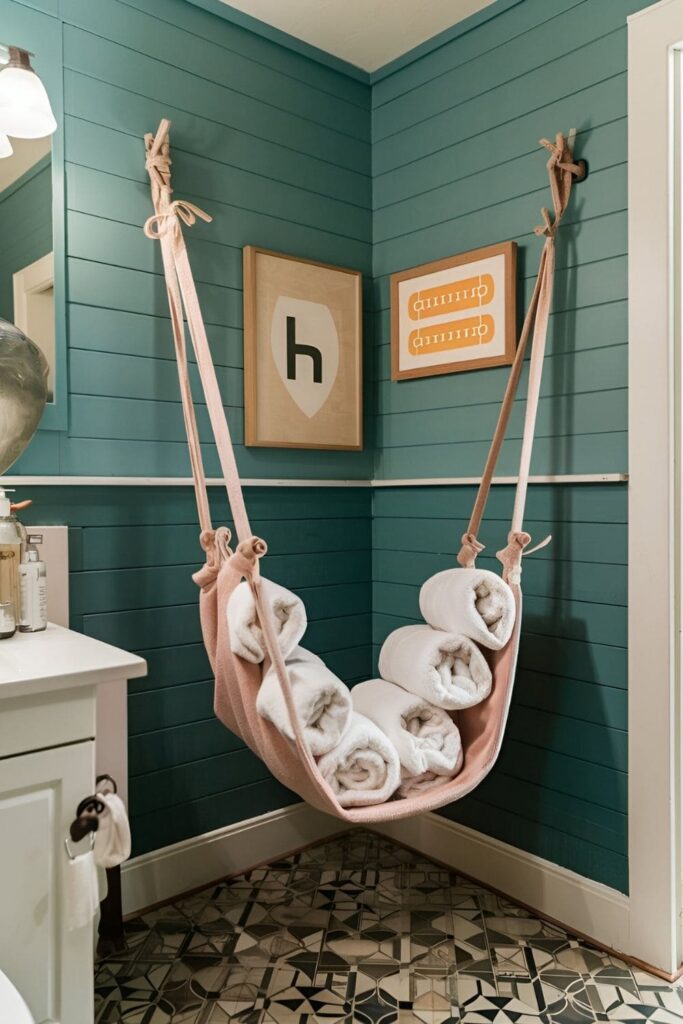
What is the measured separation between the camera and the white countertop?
45.1 inches

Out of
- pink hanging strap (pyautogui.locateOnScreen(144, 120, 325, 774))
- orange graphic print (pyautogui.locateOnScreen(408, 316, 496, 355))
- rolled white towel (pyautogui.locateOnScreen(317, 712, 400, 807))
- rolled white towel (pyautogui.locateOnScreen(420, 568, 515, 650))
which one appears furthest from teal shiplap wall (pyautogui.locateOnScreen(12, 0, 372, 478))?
rolled white towel (pyautogui.locateOnScreen(317, 712, 400, 807))

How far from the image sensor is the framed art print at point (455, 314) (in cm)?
209

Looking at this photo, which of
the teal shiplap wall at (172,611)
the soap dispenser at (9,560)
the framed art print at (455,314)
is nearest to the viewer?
the soap dispenser at (9,560)

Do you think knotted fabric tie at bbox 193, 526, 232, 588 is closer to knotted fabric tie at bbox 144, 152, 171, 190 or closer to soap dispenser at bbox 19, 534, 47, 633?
soap dispenser at bbox 19, 534, 47, 633

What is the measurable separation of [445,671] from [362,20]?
177 centimetres

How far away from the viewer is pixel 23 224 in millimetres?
1796

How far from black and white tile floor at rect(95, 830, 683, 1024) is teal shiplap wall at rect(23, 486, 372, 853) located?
245 mm

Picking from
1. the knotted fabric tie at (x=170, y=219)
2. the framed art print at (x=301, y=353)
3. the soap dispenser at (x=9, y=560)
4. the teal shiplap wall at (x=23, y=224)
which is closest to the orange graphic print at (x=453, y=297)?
the framed art print at (x=301, y=353)

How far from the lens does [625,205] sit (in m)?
1.83

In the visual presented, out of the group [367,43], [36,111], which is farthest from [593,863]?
[367,43]

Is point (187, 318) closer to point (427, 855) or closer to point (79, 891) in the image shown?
point (79, 891)

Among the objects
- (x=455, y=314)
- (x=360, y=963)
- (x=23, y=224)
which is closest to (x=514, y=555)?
(x=455, y=314)

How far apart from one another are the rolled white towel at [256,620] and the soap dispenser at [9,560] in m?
0.41

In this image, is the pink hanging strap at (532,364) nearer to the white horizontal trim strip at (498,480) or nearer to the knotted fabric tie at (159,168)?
the white horizontal trim strip at (498,480)
